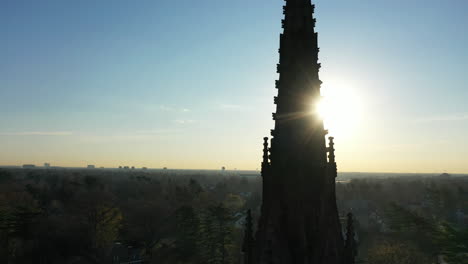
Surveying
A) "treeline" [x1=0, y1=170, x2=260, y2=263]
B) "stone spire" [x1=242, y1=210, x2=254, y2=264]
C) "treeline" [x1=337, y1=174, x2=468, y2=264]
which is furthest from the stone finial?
"treeline" [x1=0, y1=170, x2=260, y2=263]

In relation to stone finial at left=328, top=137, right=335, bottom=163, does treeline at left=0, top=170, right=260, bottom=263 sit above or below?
below

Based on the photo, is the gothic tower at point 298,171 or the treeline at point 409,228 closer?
the gothic tower at point 298,171

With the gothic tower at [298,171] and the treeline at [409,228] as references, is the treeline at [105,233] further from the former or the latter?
the gothic tower at [298,171]

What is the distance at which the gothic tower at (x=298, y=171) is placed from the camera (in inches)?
331

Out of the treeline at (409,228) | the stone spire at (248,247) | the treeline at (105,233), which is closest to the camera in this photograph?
the stone spire at (248,247)

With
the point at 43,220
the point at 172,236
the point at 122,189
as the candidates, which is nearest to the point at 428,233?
the point at 172,236

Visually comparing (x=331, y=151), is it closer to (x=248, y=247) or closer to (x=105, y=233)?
(x=248, y=247)

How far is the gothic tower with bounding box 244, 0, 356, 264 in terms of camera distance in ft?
27.6

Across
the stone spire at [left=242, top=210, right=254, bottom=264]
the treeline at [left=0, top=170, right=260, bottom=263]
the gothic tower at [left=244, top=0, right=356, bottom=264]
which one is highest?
the gothic tower at [left=244, top=0, right=356, bottom=264]

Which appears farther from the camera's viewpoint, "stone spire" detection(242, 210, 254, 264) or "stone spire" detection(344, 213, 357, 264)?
"stone spire" detection(242, 210, 254, 264)

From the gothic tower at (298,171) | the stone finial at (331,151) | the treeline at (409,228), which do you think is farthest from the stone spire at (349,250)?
the treeline at (409,228)

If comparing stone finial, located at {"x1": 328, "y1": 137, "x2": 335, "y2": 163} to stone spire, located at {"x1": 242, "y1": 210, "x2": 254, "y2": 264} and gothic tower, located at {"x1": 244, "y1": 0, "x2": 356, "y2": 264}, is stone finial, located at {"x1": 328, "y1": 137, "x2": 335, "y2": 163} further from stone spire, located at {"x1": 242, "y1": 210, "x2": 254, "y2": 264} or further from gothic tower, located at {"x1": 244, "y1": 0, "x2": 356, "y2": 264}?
stone spire, located at {"x1": 242, "y1": 210, "x2": 254, "y2": 264}

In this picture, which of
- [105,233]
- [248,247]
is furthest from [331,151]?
[105,233]

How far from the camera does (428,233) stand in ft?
164
